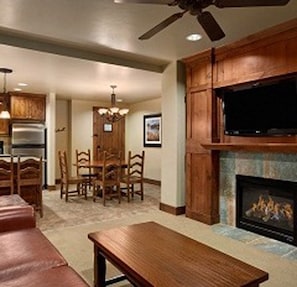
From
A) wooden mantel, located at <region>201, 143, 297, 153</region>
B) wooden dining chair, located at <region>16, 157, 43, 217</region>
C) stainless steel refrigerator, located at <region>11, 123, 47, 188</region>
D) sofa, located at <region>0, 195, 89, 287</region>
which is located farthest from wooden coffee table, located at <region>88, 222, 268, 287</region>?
stainless steel refrigerator, located at <region>11, 123, 47, 188</region>

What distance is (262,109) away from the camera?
3701 mm

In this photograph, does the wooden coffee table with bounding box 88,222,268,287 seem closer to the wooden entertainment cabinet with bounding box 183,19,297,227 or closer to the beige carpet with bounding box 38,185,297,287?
the beige carpet with bounding box 38,185,297,287

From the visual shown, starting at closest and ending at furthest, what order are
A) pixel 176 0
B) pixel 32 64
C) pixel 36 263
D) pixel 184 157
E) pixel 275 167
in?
pixel 36 263
pixel 176 0
pixel 275 167
pixel 32 64
pixel 184 157

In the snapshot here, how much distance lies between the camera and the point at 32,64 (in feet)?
15.3

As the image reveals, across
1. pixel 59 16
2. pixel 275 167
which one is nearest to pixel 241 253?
pixel 275 167

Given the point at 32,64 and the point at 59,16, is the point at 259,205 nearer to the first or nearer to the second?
the point at 59,16

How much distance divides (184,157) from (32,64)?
2.90m

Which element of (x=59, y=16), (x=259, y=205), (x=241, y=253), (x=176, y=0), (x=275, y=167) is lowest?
(x=241, y=253)

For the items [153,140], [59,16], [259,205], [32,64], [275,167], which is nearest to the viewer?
[59,16]

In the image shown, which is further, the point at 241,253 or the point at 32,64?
the point at 32,64

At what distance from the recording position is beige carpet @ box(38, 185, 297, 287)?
2.91 m

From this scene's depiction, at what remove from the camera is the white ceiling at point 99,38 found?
117 inches

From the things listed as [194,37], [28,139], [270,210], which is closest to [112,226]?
[270,210]

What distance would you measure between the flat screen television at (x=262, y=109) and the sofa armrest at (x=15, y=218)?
278cm
